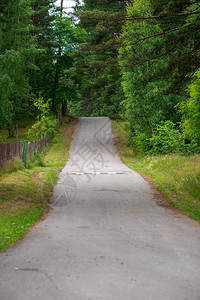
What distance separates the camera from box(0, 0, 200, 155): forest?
43.5 feet

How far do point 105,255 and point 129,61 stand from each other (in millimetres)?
10744

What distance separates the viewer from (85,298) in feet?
12.8

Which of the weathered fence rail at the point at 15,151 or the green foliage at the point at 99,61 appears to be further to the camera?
the weathered fence rail at the point at 15,151

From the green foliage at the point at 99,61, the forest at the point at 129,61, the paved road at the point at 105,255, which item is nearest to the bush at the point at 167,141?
the forest at the point at 129,61

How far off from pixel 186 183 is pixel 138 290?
33.0 ft

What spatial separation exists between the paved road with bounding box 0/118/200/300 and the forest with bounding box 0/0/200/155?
6.46 m

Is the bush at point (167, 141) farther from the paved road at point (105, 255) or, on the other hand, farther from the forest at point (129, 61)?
the paved road at point (105, 255)

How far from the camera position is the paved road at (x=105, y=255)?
13.5 feet

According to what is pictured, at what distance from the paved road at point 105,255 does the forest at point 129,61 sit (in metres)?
6.46

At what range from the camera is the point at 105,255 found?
18.1 feet

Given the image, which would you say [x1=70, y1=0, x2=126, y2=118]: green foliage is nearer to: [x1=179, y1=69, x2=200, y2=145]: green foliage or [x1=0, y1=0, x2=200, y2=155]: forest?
[x1=0, y1=0, x2=200, y2=155]: forest

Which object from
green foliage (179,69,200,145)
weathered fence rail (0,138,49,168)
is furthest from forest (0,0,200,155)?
weathered fence rail (0,138,49,168)

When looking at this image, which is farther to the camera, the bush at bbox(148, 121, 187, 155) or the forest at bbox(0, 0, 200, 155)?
the bush at bbox(148, 121, 187, 155)

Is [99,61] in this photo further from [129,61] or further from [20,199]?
[20,199]
